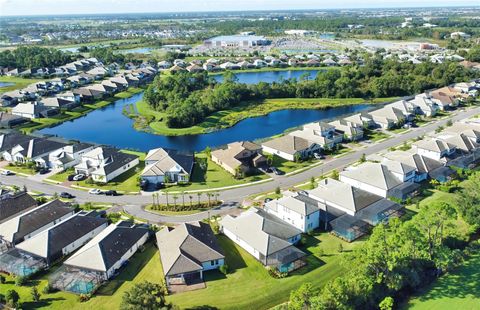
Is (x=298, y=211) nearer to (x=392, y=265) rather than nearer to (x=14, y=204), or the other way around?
(x=392, y=265)

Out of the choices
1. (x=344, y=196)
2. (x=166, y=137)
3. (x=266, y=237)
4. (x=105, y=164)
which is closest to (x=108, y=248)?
(x=266, y=237)

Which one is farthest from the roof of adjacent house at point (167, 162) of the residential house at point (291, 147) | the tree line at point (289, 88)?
the tree line at point (289, 88)

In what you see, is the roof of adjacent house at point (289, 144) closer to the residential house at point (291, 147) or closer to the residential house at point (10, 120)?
the residential house at point (291, 147)

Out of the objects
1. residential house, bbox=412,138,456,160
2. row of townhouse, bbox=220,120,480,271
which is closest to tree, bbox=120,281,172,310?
row of townhouse, bbox=220,120,480,271

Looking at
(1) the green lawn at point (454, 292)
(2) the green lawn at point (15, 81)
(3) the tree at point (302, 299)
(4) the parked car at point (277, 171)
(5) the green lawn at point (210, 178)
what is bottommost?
(1) the green lawn at point (454, 292)

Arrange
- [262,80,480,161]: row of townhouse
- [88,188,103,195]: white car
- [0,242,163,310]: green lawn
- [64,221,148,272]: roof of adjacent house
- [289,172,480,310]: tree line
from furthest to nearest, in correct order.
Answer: [262,80,480,161]: row of townhouse, [88,188,103,195]: white car, [64,221,148,272]: roof of adjacent house, [0,242,163,310]: green lawn, [289,172,480,310]: tree line

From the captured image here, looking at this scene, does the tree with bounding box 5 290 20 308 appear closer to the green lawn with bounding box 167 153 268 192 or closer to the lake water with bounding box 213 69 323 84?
the green lawn with bounding box 167 153 268 192
